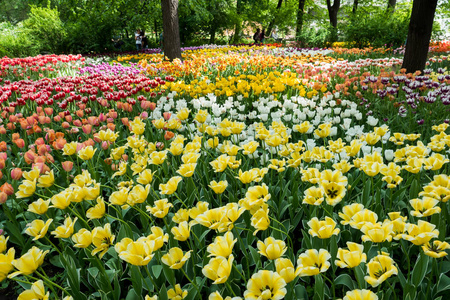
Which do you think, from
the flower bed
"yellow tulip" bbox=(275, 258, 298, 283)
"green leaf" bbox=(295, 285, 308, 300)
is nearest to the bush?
the flower bed

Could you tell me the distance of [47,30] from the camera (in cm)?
1302

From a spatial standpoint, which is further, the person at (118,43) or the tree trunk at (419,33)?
the person at (118,43)

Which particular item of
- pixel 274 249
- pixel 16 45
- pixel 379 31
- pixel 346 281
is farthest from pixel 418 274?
pixel 16 45

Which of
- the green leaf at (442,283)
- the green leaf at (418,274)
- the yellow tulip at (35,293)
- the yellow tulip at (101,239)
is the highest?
the yellow tulip at (101,239)

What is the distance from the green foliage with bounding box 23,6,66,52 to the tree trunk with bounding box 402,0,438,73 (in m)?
13.3

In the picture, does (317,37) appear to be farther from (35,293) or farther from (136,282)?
(35,293)

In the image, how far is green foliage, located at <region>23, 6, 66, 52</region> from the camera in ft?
42.1

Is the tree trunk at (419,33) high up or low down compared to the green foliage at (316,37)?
down

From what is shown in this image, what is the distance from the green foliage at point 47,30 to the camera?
42.1 ft

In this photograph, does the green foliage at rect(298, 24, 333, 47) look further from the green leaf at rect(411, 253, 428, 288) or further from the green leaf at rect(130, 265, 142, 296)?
the green leaf at rect(130, 265, 142, 296)

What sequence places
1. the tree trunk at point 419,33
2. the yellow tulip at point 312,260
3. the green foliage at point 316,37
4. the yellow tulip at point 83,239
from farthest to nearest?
the green foliage at point 316,37 < the tree trunk at point 419,33 < the yellow tulip at point 83,239 < the yellow tulip at point 312,260

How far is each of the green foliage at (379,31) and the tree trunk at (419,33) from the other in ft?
25.2

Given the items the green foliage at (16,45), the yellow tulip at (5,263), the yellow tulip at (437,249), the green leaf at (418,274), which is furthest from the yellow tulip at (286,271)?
the green foliage at (16,45)

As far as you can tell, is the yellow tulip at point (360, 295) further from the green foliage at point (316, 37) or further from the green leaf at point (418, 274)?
the green foliage at point (316, 37)
